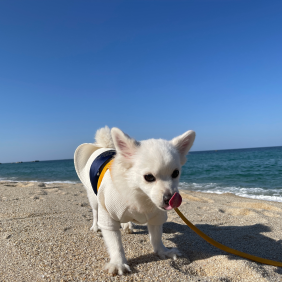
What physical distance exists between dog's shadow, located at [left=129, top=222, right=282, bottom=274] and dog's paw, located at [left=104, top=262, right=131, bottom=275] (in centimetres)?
16

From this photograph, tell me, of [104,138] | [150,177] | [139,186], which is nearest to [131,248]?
[139,186]

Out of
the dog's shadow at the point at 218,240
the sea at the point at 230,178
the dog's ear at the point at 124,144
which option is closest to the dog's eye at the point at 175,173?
the dog's ear at the point at 124,144

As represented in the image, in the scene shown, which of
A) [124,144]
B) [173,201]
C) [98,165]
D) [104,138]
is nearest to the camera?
[173,201]

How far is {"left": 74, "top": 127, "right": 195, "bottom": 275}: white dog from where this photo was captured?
1954mm

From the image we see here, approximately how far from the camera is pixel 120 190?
2.24m

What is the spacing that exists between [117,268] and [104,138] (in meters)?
1.98

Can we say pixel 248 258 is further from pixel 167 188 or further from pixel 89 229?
pixel 89 229

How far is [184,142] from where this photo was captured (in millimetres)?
2316

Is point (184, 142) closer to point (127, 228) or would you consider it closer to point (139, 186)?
point (139, 186)

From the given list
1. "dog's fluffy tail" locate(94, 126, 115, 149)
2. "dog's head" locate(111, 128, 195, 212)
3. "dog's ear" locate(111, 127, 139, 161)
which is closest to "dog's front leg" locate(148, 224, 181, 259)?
"dog's head" locate(111, 128, 195, 212)

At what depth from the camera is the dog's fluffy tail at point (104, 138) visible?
3.54 metres

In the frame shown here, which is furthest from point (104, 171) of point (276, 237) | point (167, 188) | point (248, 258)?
point (276, 237)

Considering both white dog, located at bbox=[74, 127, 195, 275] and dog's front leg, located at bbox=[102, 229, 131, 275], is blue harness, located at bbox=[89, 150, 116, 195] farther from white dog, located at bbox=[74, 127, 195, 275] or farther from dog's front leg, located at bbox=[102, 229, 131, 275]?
dog's front leg, located at bbox=[102, 229, 131, 275]

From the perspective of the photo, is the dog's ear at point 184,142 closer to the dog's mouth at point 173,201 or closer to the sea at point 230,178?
the dog's mouth at point 173,201
